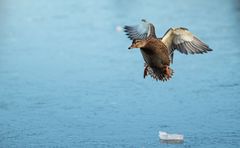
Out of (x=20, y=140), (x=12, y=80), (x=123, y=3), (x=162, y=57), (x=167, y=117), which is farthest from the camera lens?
(x=123, y=3)

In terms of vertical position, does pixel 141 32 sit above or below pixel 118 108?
above

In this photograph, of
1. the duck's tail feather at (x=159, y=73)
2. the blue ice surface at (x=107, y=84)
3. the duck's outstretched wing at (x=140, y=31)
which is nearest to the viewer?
the duck's tail feather at (x=159, y=73)

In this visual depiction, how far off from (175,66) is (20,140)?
2711mm

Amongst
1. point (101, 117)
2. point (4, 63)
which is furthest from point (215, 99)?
point (4, 63)

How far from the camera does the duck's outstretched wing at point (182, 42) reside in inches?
260

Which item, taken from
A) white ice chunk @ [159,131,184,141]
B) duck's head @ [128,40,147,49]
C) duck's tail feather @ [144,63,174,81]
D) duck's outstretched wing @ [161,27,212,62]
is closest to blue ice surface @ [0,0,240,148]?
white ice chunk @ [159,131,184,141]

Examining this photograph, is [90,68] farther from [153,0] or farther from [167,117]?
[153,0]

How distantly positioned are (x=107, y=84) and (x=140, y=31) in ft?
7.91

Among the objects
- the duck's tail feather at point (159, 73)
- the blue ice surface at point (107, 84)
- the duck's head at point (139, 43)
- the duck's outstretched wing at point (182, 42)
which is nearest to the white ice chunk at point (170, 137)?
the blue ice surface at point (107, 84)

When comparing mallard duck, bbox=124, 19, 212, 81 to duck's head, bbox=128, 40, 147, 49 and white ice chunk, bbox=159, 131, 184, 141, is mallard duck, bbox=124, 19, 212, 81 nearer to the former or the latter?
duck's head, bbox=128, 40, 147, 49

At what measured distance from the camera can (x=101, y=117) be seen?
802 cm

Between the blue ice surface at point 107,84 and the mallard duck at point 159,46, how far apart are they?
109 cm

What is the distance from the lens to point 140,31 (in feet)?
21.4

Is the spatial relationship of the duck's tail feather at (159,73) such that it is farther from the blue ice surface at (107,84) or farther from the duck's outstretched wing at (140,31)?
the blue ice surface at (107,84)
